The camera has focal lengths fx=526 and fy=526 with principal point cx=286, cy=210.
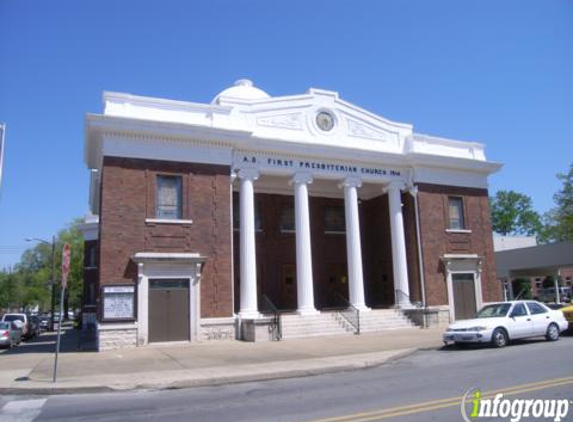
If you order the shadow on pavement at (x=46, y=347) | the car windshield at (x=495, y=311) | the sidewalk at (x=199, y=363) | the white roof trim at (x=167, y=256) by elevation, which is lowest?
the shadow on pavement at (x=46, y=347)

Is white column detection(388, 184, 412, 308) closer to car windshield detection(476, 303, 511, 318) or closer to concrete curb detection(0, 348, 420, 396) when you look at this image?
car windshield detection(476, 303, 511, 318)

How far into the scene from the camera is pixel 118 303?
20.7 m

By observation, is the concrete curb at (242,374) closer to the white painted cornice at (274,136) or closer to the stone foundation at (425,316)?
the stone foundation at (425,316)

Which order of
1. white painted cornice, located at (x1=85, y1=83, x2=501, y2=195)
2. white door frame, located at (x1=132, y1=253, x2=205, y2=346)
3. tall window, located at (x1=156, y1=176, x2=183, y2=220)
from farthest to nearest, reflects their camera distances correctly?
1. tall window, located at (x1=156, y1=176, x2=183, y2=220)
2. white painted cornice, located at (x1=85, y1=83, x2=501, y2=195)
3. white door frame, located at (x1=132, y1=253, x2=205, y2=346)

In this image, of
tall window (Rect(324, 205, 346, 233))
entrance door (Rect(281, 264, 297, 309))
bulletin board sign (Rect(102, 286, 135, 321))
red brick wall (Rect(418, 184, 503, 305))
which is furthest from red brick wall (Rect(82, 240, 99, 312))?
red brick wall (Rect(418, 184, 503, 305))

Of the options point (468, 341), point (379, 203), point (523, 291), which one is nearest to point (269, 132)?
point (379, 203)

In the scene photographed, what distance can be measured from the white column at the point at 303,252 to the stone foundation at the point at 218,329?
3410 millimetres

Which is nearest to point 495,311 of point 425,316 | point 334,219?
point 425,316

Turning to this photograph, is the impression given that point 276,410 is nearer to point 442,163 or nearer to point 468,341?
point 468,341

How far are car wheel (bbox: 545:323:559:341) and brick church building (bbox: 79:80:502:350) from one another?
8740 millimetres

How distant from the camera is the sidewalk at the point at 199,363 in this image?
38.2 feet

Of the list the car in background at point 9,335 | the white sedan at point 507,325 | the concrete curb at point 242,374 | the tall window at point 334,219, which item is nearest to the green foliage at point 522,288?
the tall window at point 334,219

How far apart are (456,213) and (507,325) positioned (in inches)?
557

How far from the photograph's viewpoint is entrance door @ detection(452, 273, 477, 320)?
93.0 ft
